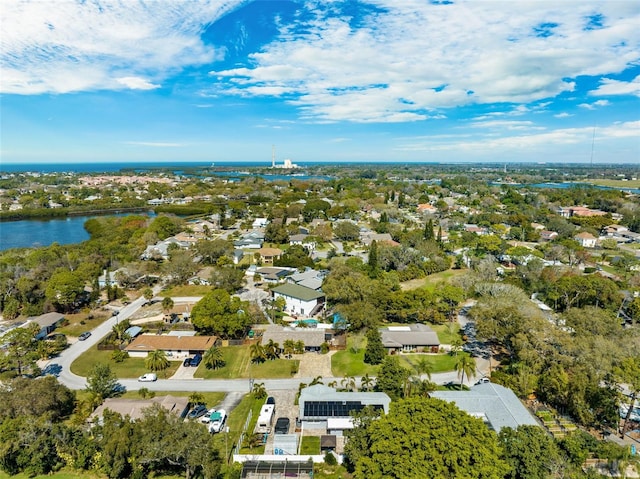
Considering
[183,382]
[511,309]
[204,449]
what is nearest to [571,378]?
[511,309]

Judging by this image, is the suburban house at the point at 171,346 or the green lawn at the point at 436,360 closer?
the green lawn at the point at 436,360

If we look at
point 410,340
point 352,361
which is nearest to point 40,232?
point 352,361

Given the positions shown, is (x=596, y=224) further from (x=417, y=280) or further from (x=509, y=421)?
(x=509, y=421)

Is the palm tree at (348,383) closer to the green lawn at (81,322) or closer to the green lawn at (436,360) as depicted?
the green lawn at (436,360)

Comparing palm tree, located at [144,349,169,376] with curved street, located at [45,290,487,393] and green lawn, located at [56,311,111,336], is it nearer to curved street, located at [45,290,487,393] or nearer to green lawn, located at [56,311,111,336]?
curved street, located at [45,290,487,393]

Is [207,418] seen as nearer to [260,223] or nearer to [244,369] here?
[244,369]

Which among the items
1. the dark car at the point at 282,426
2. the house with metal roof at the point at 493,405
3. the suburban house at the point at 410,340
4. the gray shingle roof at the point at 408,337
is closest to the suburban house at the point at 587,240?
the gray shingle roof at the point at 408,337
